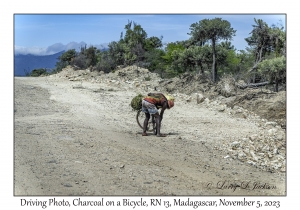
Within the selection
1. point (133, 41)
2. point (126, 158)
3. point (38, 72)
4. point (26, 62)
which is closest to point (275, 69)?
point (26, 62)

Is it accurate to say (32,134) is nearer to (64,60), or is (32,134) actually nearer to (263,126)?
(263,126)

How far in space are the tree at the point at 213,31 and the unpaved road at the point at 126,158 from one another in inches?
308

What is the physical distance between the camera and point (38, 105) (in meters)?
16.0

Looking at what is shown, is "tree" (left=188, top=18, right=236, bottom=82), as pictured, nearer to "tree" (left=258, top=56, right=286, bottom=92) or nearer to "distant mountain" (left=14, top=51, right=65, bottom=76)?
"tree" (left=258, top=56, right=286, bottom=92)

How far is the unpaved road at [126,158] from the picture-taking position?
6785 mm

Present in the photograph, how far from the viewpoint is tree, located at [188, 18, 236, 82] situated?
21.0m

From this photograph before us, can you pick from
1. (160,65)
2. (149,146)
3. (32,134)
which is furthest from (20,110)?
(160,65)

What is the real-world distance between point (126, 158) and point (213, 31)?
47.4 feet

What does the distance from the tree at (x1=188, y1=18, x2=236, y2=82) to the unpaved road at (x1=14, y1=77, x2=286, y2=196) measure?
25.7 ft

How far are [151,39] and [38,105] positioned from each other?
1966 cm

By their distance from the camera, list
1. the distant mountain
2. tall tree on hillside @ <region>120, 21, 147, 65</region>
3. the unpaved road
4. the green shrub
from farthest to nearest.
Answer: the green shrub → tall tree on hillside @ <region>120, 21, 147, 65</region> → the distant mountain → the unpaved road

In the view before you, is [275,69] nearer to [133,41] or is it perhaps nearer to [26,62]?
[26,62]

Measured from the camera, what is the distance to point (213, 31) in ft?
70.2

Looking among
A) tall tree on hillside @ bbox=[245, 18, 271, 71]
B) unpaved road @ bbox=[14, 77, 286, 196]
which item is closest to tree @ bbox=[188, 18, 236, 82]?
tall tree on hillside @ bbox=[245, 18, 271, 71]
